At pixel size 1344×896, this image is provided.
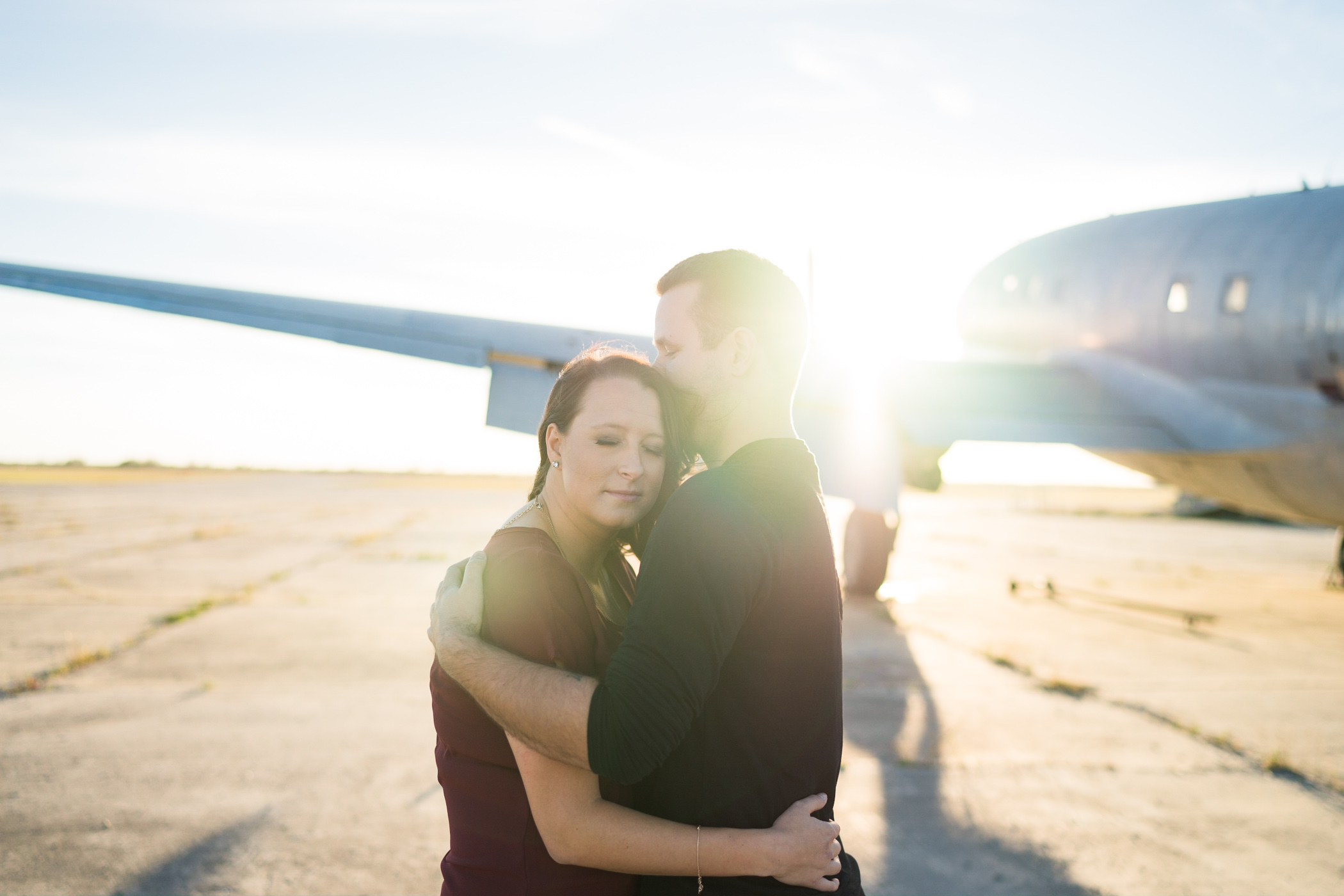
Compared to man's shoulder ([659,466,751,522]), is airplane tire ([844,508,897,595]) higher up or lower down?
lower down

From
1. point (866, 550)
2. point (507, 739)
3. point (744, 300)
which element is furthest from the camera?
point (866, 550)

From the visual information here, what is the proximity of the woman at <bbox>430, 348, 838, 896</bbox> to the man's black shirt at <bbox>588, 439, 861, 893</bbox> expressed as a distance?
0.09m

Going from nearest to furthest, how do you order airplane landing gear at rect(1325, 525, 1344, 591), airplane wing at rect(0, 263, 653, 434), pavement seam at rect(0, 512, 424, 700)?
1. pavement seam at rect(0, 512, 424, 700)
2. airplane wing at rect(0, 263, 653, 434)
3. airplane landing gear at rect(1325, 525, 1344, 591)

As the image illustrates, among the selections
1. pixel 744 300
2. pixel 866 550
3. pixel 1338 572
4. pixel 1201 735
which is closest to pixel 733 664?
pixel 744 300

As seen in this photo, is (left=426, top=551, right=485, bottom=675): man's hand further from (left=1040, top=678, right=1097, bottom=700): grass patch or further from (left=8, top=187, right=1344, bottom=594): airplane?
(left=1040, top=678, right=1097, bottom=700): grass patch

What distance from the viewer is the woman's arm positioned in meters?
1.95

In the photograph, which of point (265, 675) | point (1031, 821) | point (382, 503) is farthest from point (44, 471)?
point (1031, 821)

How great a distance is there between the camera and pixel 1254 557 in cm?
2333

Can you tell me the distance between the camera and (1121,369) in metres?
13.3

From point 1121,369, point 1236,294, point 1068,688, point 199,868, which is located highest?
point 1236,294

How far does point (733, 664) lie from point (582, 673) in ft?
1.20

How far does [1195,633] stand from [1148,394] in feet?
11.4

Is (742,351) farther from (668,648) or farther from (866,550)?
(866,550)

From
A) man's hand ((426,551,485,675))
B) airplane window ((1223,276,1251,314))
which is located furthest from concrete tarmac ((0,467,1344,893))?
airplane window ((1223,276,1251,314))
